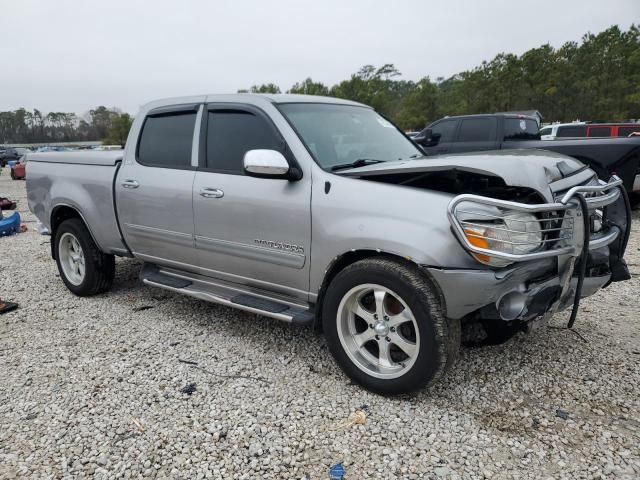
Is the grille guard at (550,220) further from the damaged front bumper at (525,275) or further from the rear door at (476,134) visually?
the rear door at (476,134)

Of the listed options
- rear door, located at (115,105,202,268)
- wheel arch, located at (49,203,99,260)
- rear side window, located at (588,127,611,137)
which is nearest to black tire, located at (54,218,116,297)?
wheel arch, located at (49,203,99,260)

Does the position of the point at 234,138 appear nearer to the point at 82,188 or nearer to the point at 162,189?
the point at 162,189

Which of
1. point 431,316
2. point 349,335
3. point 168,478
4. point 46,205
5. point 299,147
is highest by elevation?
point 299,147

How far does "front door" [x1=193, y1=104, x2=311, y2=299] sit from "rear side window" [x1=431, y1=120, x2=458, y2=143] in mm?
7646

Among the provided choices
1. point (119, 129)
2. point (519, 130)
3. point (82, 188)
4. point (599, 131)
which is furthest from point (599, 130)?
point (119, 129)

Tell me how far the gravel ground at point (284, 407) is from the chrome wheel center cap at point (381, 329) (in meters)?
0.41

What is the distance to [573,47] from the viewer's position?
133 ft

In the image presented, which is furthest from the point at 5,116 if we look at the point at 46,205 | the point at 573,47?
the point at 46,205

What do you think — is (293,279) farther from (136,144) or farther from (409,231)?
(136,144)

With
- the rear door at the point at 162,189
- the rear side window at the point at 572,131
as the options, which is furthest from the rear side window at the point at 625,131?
the rear door at the point at 162,189

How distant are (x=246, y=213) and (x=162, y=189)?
100 cm

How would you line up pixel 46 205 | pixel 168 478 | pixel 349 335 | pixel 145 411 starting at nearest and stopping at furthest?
pixel 168 478, pixel 145 411, pixel 349 335, pixel 46 205

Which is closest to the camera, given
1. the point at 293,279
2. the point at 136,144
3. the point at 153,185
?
the point at 293,279

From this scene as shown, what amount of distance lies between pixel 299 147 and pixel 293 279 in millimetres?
907
